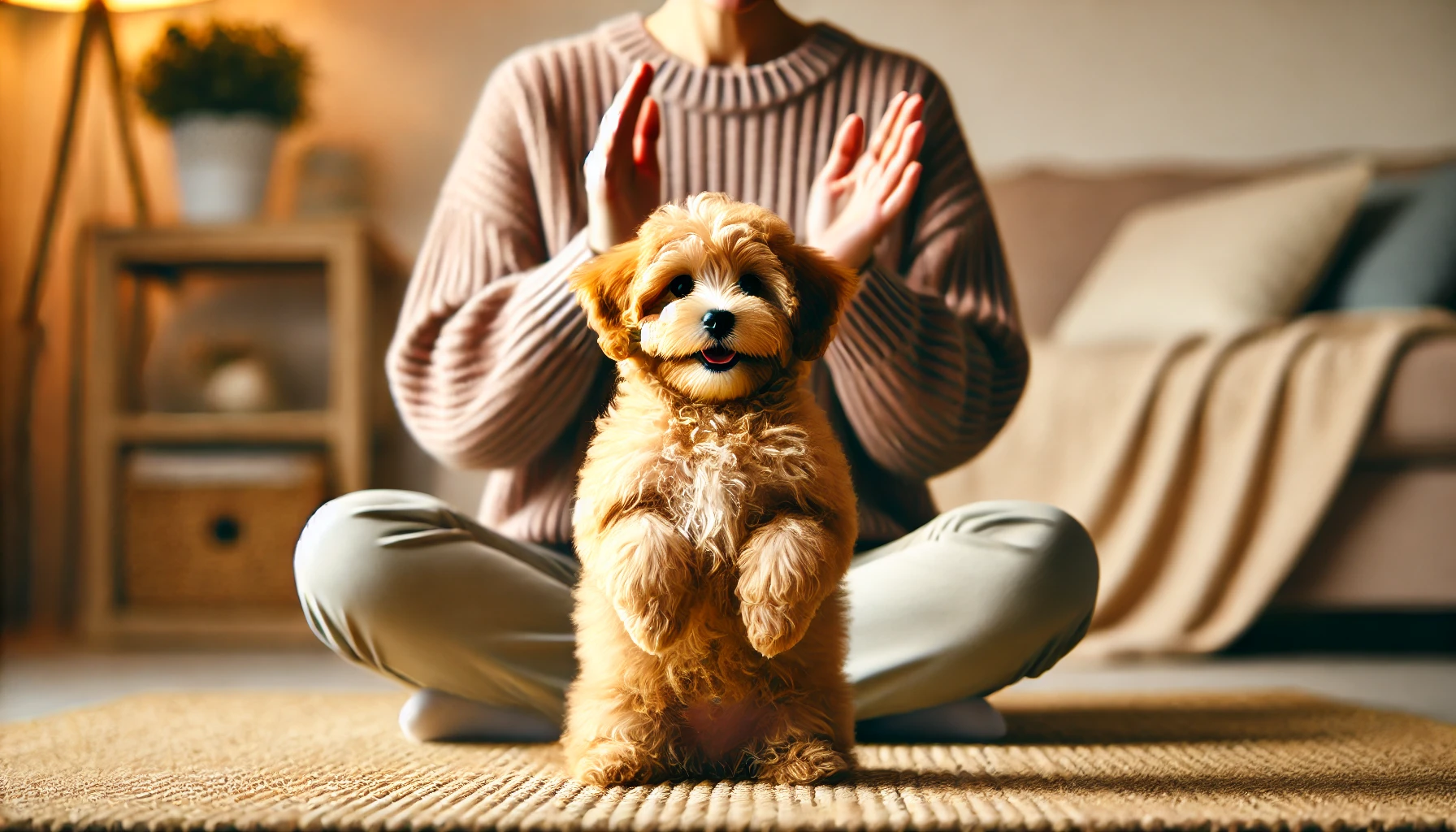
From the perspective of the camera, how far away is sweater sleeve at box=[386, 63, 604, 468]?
120 cm

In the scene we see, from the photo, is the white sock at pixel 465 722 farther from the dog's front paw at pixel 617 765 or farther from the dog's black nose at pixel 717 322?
the dog's black nose at pixel 717 322

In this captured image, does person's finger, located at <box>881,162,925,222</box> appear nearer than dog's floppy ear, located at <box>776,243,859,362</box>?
No

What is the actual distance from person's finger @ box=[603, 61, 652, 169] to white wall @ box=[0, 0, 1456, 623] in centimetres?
217

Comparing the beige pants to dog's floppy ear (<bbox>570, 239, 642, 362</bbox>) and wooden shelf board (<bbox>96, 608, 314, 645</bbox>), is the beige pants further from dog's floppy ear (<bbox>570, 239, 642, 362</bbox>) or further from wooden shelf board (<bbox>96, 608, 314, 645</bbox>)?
wooden shelf board (<bbox>96, 608, 314, 645</bbox>)

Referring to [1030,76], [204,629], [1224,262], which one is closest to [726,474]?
[204,629]

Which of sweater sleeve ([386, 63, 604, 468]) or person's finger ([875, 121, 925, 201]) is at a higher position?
person's finger ([875, 121, 925, 201])

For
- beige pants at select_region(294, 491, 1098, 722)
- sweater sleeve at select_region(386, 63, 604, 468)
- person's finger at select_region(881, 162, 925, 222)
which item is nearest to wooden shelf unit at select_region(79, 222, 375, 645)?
sweater sleeve at select_region(386, 63, 604, 468)

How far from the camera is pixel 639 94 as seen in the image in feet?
3.36

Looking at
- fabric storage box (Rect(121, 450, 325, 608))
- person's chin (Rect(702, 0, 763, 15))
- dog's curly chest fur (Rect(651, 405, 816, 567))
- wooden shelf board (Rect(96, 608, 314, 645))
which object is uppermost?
person's chin (Rect(702, 0, 763, 15))

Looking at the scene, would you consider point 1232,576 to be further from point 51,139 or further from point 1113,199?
point 51,139

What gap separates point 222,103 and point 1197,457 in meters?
2.20

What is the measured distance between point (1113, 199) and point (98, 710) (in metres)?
2.55

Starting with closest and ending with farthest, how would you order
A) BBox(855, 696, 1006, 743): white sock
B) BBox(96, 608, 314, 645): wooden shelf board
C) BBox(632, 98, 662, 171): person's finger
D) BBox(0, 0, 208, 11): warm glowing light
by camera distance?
BBox(632, 98, 662, 171): person's finger < BBox(855, 696, 1006, 743): white sock < BBox(96, 608, 314, 645): wooden shelf board < BBox(0, 0, 208, 11): warm glowing light

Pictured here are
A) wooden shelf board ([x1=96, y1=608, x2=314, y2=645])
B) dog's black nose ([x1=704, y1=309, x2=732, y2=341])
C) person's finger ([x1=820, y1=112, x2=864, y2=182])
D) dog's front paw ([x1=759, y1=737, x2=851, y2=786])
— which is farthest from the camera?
wooden shelf board ([x1=96, y1=608, x2=314, y2=645])
